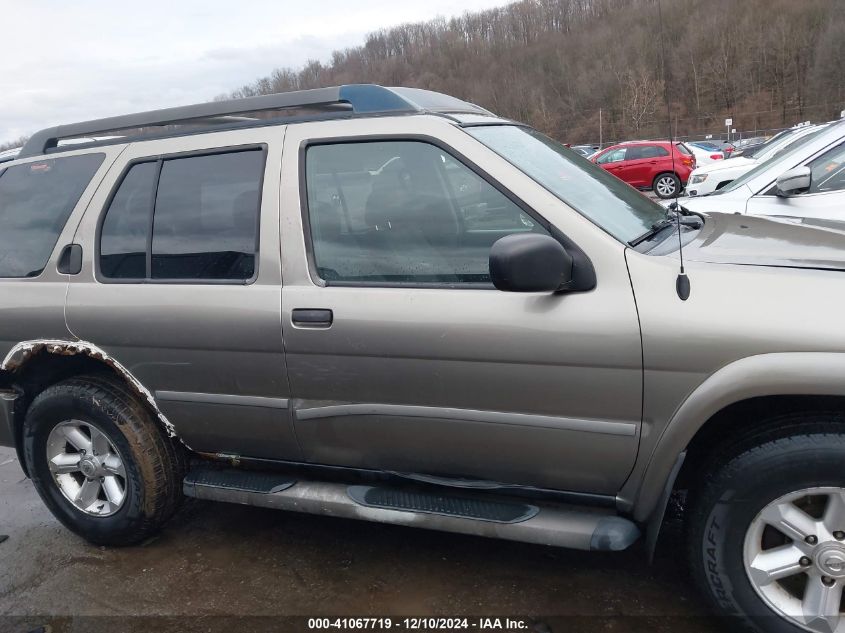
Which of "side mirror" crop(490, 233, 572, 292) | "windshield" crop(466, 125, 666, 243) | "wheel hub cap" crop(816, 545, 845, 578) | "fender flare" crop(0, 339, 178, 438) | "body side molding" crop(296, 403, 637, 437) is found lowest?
"wheel hub cap" crop(816, 545, 845, 578)

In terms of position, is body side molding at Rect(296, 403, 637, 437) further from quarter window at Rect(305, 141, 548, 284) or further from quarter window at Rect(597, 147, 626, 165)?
quarter window at Rect(597, 147, 626, 165)

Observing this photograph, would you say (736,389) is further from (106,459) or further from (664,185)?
(664,185)

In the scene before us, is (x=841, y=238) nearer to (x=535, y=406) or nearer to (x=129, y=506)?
(x=535, y=406)

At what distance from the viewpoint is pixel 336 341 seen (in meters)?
2.59

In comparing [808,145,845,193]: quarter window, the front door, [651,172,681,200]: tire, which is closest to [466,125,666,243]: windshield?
the front door

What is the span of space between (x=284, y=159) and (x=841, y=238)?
216 cm

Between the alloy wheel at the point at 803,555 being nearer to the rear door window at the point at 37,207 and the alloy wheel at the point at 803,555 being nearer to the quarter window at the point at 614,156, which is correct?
the rear door window at the point at 37,207

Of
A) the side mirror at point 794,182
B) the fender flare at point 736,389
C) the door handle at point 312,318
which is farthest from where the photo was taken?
the side mirror at point 794,182

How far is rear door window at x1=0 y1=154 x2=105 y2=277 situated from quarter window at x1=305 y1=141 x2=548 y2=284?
131 centimetres

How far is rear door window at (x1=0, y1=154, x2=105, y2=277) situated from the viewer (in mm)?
3254

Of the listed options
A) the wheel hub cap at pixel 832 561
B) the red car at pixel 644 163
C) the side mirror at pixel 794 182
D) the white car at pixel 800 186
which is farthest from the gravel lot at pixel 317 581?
the red car at pixel 644 163

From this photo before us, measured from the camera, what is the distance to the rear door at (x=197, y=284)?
2.78m

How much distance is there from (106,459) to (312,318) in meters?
1.43

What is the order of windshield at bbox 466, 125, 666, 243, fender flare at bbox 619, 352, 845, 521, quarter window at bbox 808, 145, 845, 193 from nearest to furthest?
fender flare at bbox 619, 352, 845, 521
windshield at bbox 466, 125, 666, 243
quarter window at bbox 808, 145, 845, 193
